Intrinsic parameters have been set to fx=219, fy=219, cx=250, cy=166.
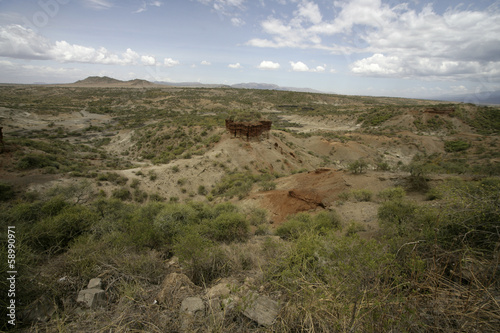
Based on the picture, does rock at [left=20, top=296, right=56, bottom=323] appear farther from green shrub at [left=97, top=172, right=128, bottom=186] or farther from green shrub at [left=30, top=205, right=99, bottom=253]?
green shrub at [left=97, top=172, right=128, bottom=186]

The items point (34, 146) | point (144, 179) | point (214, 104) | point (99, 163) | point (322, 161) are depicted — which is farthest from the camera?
point (214, 104)

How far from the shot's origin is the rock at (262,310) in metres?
3.34

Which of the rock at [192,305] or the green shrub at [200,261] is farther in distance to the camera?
the green shrub at [200,261]

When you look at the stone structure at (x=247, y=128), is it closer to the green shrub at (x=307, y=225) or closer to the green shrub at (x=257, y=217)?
the green shrub at (x=257, y=217)

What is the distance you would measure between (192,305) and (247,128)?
22000 millimetres

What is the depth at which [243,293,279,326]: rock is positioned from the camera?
334 centimetres

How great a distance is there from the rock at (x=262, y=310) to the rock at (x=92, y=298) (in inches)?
103

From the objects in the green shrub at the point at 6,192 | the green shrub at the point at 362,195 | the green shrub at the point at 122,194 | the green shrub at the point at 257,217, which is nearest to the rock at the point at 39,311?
the green shrub at the point at 257,217

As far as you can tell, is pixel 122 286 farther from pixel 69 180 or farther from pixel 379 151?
pixel 379 151

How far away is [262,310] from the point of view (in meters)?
3.51

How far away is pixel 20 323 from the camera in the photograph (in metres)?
3.43

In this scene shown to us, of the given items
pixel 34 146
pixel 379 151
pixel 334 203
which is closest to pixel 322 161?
pixel 379 151

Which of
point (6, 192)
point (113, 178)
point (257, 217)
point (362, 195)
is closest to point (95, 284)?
point (257, 217)

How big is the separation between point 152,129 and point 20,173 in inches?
793
